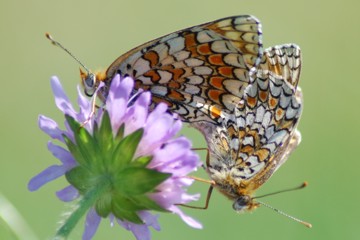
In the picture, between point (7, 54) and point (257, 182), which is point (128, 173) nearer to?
point (257, 182)

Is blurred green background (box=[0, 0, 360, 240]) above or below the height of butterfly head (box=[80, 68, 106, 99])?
below

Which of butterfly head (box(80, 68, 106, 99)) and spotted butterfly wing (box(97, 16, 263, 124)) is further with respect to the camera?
spotted butterfly wing (box(97, 16, 263, 124))

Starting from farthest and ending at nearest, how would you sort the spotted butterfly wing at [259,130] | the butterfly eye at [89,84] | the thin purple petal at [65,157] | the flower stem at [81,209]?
the spotted butterfly wing at [259,130] → the butterfly eye at [89,84] → the thin purple petal at [65,157] → the flower stem at [81,209]

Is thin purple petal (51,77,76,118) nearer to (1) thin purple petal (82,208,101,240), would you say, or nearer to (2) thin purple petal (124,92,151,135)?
(2) thin purple petal (124,92,151,135)

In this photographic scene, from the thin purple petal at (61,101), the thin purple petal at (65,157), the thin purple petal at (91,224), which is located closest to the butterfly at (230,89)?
the thin purple petal at (61,101)

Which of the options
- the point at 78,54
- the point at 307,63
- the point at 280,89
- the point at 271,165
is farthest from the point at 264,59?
the point at 307,63

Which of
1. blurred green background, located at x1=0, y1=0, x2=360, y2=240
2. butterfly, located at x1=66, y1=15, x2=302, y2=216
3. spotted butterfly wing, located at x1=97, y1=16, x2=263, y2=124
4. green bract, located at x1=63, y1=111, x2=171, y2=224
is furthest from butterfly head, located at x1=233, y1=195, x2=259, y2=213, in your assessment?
green bract, located at x1=63, y1=111, x2=171, y2=224

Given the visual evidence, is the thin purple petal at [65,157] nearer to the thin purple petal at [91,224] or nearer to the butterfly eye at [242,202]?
the thin purple petal at [91,224]
